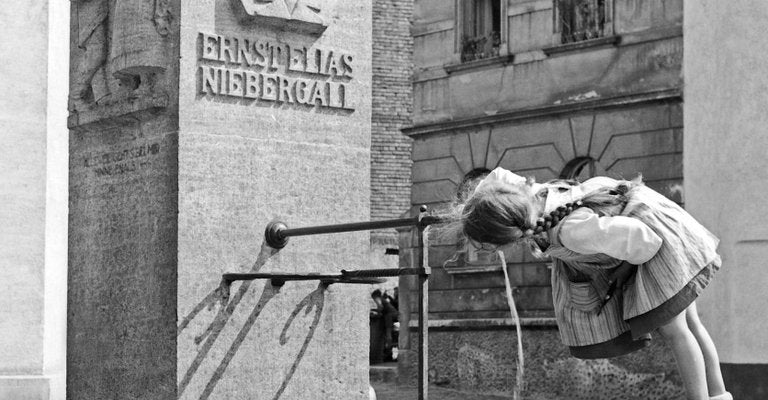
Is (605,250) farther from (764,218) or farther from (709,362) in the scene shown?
(764,218)

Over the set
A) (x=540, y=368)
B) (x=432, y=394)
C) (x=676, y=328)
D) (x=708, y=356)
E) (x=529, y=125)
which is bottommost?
(x=432, y=394)

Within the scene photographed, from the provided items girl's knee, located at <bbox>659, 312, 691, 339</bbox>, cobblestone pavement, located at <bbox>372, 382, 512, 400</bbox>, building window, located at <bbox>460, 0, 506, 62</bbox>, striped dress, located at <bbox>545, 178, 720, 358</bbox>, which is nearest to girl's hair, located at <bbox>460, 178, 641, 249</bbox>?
striped dress, located at <bbox>545, 178, 720, 358</bbox>

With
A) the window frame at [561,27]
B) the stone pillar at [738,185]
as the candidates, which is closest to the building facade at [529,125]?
the window frame at [561,27]

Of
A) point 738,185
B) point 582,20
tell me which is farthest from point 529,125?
point 738,185

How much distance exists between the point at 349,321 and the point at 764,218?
1010 centimetres

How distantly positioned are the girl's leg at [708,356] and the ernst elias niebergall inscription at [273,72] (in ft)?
7.01

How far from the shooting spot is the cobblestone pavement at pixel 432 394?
1855 cm

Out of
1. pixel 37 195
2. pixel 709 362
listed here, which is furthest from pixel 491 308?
pixel 709 362

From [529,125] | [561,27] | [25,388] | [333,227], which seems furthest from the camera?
[529,125]

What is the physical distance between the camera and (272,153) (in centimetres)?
693

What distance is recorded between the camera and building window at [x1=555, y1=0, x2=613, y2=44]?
19266mm

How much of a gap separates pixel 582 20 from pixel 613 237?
14.4 meters

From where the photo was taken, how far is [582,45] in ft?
63.7

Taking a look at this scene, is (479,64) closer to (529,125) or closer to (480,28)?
(480,28)
